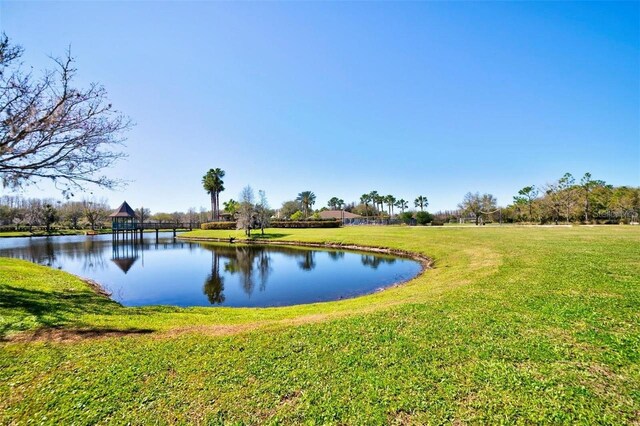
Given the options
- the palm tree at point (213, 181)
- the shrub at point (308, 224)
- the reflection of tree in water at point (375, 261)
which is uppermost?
the palm tree at point (213, 181)

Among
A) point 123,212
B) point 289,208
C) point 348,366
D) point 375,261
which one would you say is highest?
point 289,208

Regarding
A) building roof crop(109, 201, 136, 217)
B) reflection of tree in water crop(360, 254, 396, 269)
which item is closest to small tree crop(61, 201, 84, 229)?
building roof crop(109, 201, 136, 217)

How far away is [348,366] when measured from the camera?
16.4 ft

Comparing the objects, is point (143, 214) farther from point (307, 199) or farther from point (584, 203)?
point (584, 203)

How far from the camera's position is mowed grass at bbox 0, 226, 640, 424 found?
3.88m

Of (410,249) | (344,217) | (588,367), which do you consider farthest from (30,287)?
(344,217)

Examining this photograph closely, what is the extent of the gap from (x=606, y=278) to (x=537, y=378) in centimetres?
865

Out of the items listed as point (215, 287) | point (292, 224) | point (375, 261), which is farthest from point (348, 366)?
point (292, 224)

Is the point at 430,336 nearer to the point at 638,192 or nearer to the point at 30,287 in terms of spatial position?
the point at 30,287

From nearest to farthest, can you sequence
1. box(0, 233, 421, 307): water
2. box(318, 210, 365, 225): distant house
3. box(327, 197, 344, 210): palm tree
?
box(0, 233, 421, 307): water
box(318, 210, 365, 225): distant house
box(327, 197, 344, 210): palm tree

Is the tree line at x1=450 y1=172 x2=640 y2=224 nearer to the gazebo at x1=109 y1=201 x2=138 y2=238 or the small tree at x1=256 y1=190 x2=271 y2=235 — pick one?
the small tree at x1=256 y1=190 x2=271 y2=235

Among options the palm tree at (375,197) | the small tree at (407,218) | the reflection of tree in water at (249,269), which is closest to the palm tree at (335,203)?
the palm tree at (375,197)

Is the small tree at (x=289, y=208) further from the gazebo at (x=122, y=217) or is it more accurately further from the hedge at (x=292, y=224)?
the gazebo at (x=122, y=217)

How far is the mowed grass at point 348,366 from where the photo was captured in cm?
388
